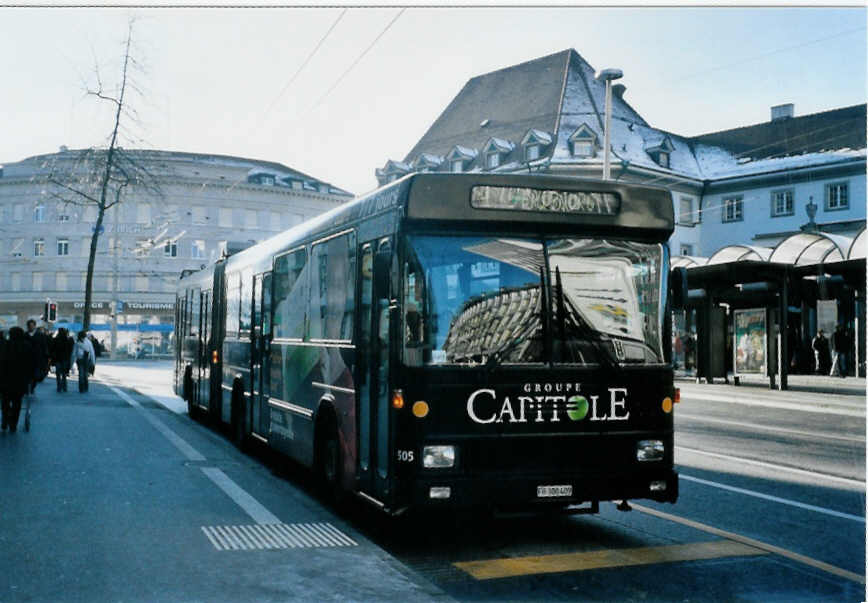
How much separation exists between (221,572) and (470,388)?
1998 mm

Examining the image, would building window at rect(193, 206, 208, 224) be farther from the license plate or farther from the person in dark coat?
the license plate

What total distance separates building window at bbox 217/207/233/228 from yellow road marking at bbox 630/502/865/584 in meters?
62.6

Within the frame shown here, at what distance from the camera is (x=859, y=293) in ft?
94.7

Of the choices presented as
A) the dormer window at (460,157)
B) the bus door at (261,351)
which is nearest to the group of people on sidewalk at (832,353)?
the dormer window at (460,157)

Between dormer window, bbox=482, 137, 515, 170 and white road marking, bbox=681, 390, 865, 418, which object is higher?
dormer window, bbox=482, 137, 515, 170

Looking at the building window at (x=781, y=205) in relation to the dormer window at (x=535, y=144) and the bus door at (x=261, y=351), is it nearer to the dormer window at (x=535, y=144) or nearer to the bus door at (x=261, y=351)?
the dormer window at (x=535, y=144)

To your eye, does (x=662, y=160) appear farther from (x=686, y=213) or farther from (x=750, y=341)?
(x=686, y=213)

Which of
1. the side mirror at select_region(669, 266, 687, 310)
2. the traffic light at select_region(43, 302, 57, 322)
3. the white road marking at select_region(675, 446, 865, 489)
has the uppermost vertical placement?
the traffic light at select_region(43, 302, 57, 322)

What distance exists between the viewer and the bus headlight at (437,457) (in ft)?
22.2

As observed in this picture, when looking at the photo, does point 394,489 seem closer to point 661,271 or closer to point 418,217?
point 418,217

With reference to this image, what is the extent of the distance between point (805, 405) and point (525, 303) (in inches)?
656

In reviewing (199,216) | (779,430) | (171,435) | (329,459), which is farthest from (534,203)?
(199,216)

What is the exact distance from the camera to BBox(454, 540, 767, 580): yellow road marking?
651 centimetres

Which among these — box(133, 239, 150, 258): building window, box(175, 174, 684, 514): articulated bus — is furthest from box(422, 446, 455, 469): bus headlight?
box(133, 239, 150, 258): building window
